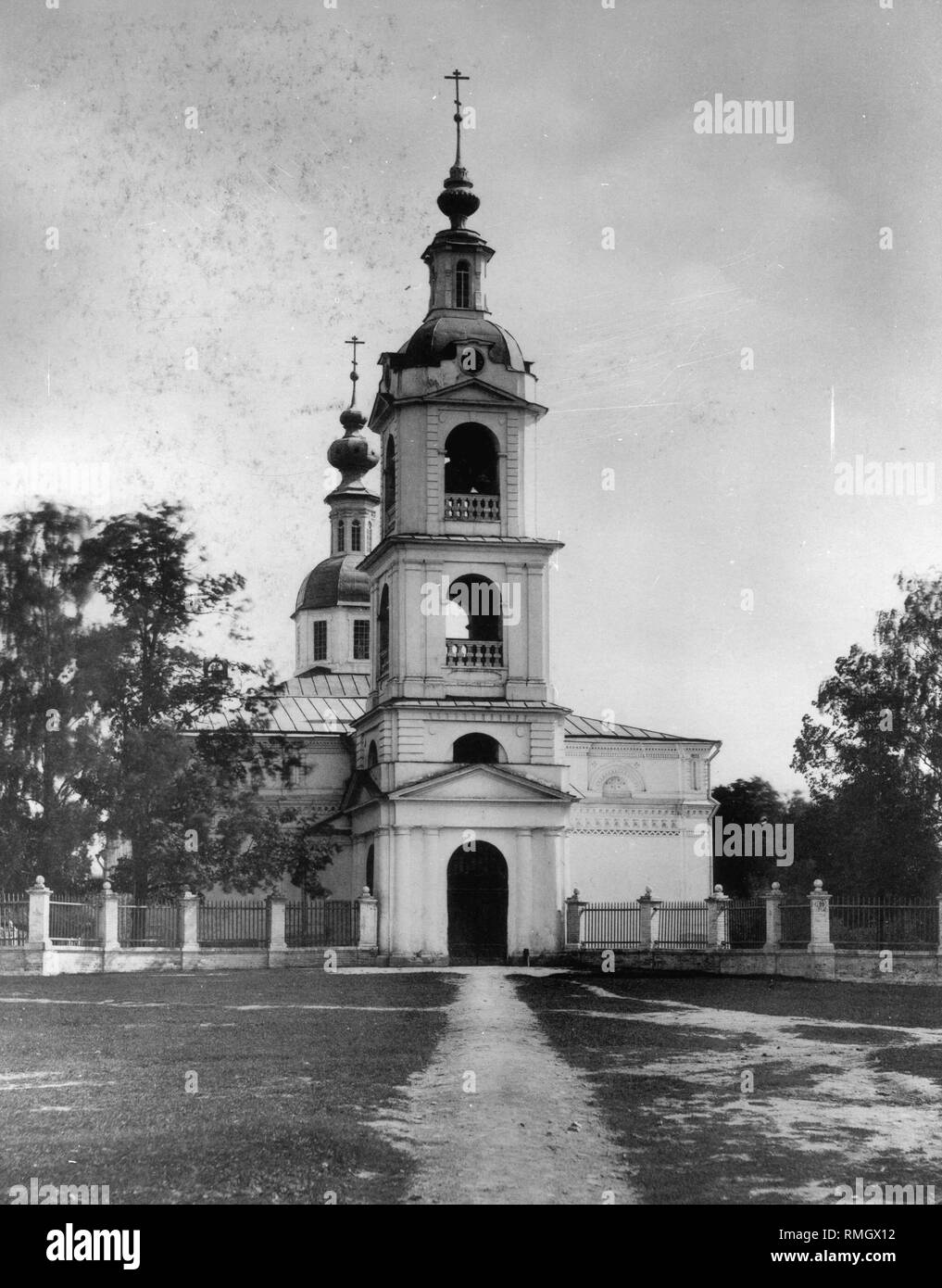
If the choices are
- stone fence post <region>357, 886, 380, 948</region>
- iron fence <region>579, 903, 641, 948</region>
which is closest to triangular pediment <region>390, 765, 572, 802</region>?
stone fence post <region>357, 886, 380, 948</region>

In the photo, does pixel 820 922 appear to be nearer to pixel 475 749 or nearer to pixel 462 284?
pixel 475 749

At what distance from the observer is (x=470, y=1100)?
12625mm

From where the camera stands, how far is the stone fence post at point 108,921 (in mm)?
32469

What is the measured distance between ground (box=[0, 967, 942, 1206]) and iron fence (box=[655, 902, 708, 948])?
38.3 ft

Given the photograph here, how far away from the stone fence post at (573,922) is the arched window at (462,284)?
1456 cm

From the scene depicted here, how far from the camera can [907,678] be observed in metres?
44.0

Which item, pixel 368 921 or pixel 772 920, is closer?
pixel 772 920

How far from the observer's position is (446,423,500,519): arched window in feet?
123

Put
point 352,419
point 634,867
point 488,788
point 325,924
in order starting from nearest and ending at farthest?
1. point 325,924
2. point 488,788
3. point 634,867
4. point 352,419

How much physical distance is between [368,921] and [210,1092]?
2235 cm

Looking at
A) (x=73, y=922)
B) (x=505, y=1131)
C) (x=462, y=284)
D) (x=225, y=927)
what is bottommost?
(x=225, y=927)

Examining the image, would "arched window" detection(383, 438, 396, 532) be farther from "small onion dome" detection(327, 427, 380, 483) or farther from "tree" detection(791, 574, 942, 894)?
"small onion dome" detection(327, 427, 380, 483)

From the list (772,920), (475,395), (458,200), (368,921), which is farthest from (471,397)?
(772,920)
